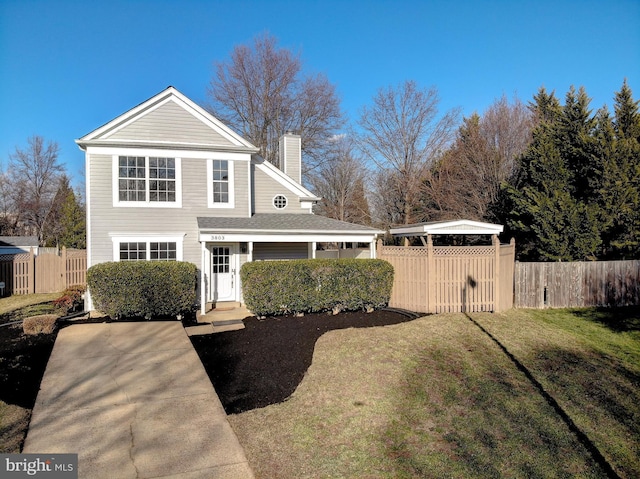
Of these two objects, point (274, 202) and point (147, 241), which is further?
point (274, 202)

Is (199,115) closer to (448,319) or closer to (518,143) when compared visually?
(448,319)

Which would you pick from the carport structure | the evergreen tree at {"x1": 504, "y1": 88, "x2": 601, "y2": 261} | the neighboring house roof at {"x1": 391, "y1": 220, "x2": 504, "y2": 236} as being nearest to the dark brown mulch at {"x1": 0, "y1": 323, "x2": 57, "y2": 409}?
the carport structure

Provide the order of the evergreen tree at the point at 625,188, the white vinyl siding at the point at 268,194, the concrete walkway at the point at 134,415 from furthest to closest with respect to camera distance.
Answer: the white vinyl siding at the point at 268,194, the evergreen tree at the point at 625,188, the concrete walkway at the point at 134,415

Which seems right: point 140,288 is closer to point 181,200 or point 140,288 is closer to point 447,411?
point 181,200

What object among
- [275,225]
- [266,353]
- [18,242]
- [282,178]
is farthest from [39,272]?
[266,353]

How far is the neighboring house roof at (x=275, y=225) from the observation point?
12297mm

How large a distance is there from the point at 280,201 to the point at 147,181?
14.8 feet

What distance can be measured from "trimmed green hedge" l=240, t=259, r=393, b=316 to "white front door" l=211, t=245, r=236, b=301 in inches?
103

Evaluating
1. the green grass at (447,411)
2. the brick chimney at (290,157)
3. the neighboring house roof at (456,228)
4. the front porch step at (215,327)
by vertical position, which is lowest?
the green grass at (447,411)

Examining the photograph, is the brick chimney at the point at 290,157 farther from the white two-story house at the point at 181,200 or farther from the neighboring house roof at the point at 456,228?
the neighboring house roof at the point at 456,228

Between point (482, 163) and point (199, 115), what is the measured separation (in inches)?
618

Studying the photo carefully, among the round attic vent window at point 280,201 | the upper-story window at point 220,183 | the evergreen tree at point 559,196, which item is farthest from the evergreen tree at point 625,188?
the upper-story window at point 220,183

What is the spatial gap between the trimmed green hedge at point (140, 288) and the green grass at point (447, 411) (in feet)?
15.8

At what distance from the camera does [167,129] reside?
1315 centimetres
